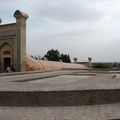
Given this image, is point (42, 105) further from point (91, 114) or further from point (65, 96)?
point (91, 114)

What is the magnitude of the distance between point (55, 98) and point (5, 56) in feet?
58.2

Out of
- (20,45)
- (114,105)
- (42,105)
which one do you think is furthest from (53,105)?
(20,45)

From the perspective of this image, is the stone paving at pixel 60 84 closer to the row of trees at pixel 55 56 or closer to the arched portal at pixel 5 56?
the arched portal at pixel 5 56

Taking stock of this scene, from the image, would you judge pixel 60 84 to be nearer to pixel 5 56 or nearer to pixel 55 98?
pixel 55 98

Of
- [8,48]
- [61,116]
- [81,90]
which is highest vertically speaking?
[8,48]

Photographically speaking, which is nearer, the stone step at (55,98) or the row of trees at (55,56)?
the stone step at (55,98)

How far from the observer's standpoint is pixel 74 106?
243 inches

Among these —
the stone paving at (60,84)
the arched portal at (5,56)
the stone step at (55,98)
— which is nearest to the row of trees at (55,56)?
the arched portal at (5,56)

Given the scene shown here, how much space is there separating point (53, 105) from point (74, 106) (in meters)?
0.43

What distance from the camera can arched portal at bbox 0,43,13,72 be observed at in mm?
23062

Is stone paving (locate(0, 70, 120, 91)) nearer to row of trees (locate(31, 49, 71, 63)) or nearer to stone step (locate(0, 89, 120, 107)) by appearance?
stone step (locate(0, 89, 120, 107))

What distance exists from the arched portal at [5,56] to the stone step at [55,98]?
16826 millimetres

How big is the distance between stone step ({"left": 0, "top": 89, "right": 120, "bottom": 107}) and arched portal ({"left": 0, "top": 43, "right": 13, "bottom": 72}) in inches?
662

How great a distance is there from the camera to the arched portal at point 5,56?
23.1 metres
